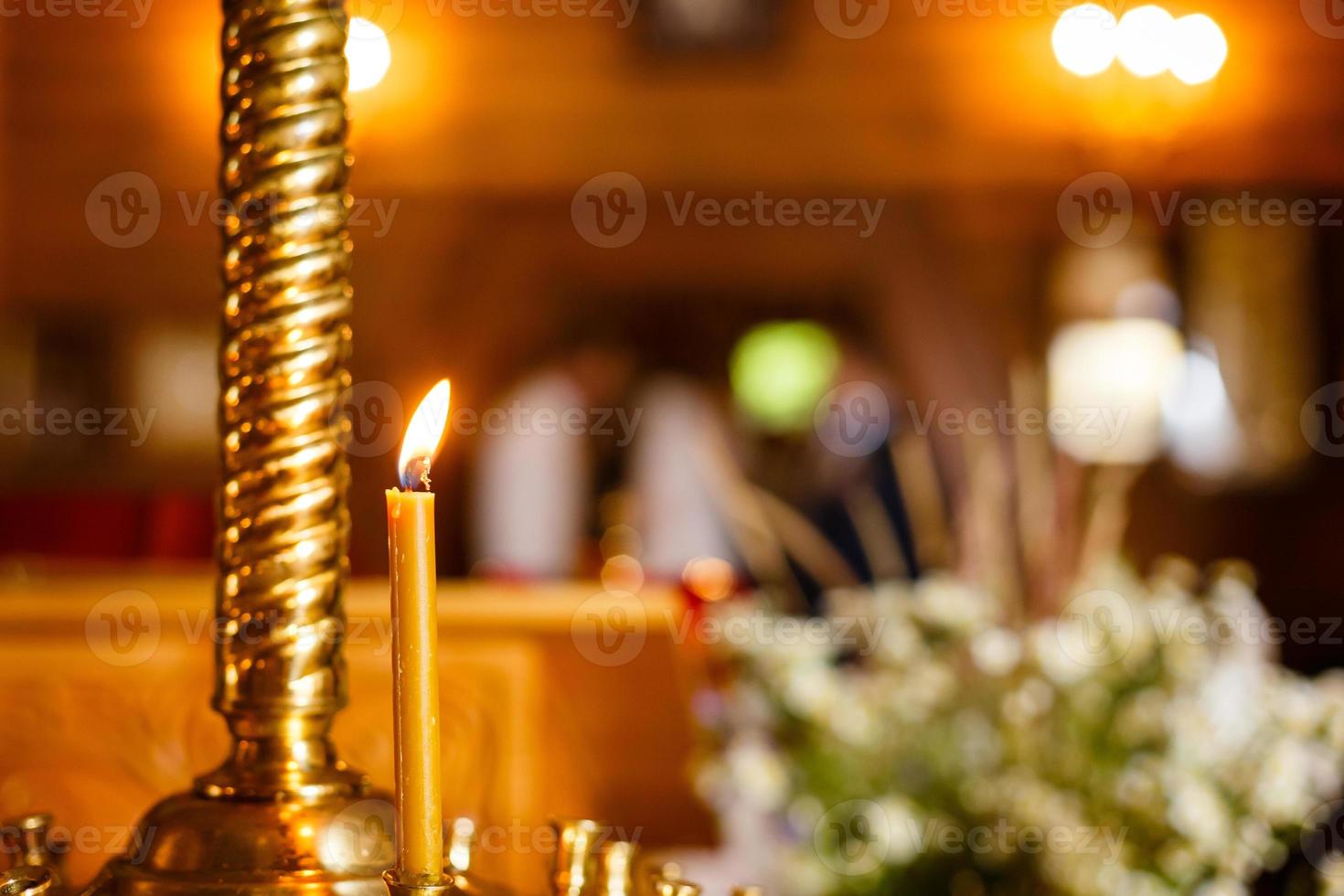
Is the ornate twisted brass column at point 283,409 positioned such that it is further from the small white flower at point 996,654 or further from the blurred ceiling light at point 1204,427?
the blurred ceiling light at point 1204,427

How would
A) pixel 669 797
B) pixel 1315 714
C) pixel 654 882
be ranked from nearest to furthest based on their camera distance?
pixel 654 882 → pixel 1315 714 → pixel 669 797

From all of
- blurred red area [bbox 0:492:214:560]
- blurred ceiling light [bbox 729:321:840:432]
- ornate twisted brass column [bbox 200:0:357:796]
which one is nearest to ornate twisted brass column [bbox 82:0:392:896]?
ornate twisted brass column [bbox 200:0:357:796]

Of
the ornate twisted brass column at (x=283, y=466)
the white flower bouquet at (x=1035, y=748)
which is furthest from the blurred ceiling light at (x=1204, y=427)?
the ornate twisted brass column at (x=283, y=466)

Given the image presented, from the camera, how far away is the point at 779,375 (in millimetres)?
5684

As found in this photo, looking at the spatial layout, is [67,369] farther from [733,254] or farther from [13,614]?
[13,614]

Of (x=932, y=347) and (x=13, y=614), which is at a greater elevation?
(x=932, y=347)

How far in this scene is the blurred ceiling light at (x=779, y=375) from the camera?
18.1ft

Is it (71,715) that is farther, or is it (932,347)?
(932,347)

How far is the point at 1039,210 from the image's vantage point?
505cm

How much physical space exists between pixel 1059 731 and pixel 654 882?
107 cm

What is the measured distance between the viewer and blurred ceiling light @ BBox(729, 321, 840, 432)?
5.51 m

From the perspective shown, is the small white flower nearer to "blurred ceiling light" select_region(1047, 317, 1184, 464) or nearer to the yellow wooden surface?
the yellow wooden surface

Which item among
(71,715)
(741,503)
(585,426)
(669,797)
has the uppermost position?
(585,426)

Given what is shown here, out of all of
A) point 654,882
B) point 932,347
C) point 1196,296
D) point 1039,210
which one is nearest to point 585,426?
point 932,347
